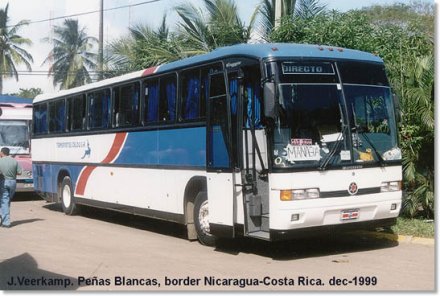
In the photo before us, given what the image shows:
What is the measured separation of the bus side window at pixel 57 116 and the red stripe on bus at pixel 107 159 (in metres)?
1.73

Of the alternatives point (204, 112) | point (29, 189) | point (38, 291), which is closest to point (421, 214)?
point (204, 112)

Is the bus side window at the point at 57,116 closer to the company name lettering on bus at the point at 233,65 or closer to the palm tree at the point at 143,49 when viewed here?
the palm tree at the point at 143,49

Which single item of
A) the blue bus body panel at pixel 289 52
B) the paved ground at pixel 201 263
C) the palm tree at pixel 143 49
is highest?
the palm tree at pixel 143 49

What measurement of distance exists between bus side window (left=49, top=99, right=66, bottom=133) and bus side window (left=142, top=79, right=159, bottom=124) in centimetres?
479

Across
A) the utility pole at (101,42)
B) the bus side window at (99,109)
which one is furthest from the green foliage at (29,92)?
the bus side window at (99,109)

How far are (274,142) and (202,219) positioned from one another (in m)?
2.47

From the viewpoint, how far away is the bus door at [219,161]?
31.0 ft

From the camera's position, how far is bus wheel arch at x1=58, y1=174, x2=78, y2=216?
1605cm

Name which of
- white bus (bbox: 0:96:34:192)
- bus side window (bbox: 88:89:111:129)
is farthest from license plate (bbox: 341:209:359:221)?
white bus (bbox: 0:96:34:192)

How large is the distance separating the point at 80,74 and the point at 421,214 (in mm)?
31732

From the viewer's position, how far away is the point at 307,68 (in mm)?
9070

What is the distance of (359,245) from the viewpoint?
1037cm

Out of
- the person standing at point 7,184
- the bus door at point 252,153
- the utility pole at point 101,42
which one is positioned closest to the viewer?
the bus door at point 252,153

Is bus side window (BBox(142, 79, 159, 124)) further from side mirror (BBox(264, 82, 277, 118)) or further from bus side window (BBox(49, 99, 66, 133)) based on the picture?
bus side window (BBox(49, 99, 66, 133))
